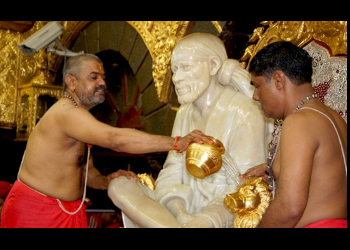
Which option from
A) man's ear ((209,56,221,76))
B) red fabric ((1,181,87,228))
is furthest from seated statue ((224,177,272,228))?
red fabric ((1,181,87,228))

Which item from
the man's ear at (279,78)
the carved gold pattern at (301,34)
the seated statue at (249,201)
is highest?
the carved gold pattern at (301,34)

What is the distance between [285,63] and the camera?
2.40 meters

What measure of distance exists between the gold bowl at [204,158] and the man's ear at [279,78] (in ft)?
1.67

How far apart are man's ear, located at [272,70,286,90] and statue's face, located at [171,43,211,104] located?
801 mm

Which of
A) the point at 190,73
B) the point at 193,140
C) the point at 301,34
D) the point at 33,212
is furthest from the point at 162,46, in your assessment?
the point at 193,140

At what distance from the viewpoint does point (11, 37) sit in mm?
7902

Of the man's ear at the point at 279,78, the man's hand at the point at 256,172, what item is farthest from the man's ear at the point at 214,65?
the man's ear at the point at 279,78

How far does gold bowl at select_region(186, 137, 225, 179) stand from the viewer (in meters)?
2.72

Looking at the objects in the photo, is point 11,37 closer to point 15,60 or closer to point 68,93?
point 15,60

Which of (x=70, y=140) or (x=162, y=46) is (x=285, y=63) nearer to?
(x=70, y=140)

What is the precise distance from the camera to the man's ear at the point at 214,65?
320 cm

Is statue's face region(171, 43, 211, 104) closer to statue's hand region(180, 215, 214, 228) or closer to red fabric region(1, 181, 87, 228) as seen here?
statue's hand region(180, 215, 214, 228)

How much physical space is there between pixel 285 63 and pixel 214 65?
86cm

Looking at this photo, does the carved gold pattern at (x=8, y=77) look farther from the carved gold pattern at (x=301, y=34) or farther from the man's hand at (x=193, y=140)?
the man's hand at (x=193, y=140)
